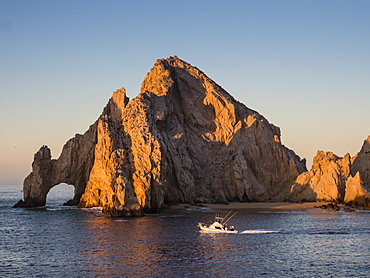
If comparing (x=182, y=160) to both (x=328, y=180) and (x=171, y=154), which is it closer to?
(x=171, y=154)

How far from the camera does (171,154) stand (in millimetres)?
104938

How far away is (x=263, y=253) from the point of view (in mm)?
50969

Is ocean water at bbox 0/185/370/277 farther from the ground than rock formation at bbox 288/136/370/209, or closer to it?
closer to it

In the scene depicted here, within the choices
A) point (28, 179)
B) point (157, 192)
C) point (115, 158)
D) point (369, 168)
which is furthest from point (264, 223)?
A: point (28, 179)

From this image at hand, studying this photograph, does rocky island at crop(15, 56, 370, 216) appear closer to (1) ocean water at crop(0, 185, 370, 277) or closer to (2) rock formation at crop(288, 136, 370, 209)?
(2) rock formation at crop(288, 136, 370, 209)

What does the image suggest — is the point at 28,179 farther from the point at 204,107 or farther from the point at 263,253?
the point at 263,253

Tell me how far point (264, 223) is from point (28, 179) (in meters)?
60.5

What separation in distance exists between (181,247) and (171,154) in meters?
51.2

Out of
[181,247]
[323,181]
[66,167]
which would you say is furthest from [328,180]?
[181,247]

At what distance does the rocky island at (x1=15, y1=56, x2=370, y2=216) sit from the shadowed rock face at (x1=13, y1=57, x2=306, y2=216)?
0.22m

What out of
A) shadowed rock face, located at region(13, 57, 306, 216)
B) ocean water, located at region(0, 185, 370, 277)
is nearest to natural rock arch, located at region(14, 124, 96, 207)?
shadowed rock face, located at region(13, 57, 306, 216)

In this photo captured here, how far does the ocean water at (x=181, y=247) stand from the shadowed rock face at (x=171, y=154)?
1008 centimetres

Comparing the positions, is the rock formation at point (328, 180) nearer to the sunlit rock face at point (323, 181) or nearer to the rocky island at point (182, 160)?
the sunlit rock face at point (323, 181)

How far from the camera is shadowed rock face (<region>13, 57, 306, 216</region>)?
92.2m
